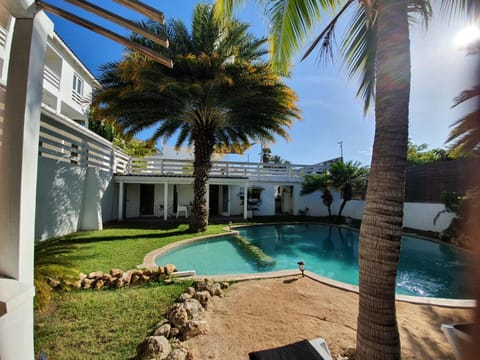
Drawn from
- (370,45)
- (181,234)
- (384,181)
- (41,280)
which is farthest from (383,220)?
(181,234)

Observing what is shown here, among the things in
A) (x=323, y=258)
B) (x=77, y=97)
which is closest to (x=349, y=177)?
(x=323, y=258)

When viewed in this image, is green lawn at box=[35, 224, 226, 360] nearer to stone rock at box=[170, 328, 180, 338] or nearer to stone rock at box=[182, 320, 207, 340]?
stone rock at box=[170, 328, 180, 338]

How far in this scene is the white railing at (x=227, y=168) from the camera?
16031mm

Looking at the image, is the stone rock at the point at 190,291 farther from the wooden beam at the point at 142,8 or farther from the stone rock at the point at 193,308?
the wooden beam at the point at 142,8

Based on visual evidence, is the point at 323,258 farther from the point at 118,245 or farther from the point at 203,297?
the point at 118,245

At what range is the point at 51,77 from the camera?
41.3ft

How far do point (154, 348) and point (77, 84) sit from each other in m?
18.7

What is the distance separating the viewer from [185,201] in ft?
56.9

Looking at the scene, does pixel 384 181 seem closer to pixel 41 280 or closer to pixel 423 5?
pixel 423 5

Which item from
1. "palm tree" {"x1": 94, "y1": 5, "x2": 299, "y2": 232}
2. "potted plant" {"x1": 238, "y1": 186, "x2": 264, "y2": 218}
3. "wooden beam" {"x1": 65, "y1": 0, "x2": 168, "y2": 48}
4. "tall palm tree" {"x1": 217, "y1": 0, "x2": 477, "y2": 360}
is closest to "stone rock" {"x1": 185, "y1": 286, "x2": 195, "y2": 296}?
"tall palm tree" {"x1": 217, "y1": 0, "x2": 477, "y2": 360}

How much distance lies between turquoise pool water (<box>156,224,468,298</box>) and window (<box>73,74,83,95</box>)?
46.9 feet

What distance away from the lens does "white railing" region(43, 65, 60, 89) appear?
39.6 ft

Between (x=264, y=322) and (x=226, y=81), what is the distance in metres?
7.29

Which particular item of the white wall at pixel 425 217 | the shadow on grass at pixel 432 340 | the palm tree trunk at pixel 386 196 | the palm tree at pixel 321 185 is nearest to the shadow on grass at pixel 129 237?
the shadow on grass at pixel 432 340
